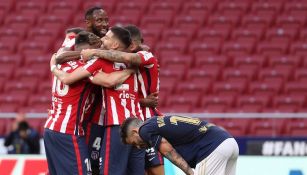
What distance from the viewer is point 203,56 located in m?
18.7

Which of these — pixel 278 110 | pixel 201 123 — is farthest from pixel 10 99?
pixel 201 123

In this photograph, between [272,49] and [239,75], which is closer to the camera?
[239,75]

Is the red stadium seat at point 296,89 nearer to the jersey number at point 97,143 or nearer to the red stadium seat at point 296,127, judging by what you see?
the red stadium seat at point 296,127

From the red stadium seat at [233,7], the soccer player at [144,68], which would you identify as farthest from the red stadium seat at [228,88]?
the soccer player at [144,68]

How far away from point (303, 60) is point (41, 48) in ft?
16.6

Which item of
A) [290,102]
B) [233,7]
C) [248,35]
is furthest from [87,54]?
[233,7]

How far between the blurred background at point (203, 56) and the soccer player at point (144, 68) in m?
5.58

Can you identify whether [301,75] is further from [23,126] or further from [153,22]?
[23,126]

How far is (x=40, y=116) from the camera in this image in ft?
50.8

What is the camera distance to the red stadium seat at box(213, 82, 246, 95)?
57.9 ft

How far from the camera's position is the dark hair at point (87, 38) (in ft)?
30.3

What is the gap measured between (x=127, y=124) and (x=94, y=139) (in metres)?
1.19

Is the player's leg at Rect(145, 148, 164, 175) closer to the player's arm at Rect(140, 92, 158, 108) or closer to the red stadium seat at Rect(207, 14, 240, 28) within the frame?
the player's arm at Rect(140, 92, 158, 108)

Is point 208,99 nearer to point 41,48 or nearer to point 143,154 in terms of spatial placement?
point 41,48
